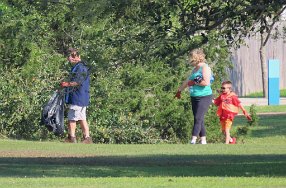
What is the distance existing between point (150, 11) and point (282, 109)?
68.4ft

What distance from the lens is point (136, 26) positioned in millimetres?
11773

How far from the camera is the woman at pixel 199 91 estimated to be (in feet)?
57.0

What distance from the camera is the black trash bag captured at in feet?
59.7

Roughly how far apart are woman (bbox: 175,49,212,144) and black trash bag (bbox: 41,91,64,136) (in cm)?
225

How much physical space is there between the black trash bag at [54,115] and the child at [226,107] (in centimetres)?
299

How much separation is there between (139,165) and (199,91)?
406 centimetres

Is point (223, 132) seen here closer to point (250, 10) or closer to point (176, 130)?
point (176, 130)

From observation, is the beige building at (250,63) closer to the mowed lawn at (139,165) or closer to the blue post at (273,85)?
the blue post at (273,85)

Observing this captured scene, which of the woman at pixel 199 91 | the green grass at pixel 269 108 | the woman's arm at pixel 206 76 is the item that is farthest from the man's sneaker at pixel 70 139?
the green grass at pixel 269 108

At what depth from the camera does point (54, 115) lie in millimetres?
18266

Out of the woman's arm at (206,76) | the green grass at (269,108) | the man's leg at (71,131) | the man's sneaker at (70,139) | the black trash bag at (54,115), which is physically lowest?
the green grass at (269,108)

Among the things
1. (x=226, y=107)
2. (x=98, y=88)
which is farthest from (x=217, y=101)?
(x=98, y=88)

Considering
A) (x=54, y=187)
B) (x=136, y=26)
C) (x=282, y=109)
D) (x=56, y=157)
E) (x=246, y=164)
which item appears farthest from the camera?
(x=282, y=109)

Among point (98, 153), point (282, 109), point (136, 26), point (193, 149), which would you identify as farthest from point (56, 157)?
point (282, 109)
